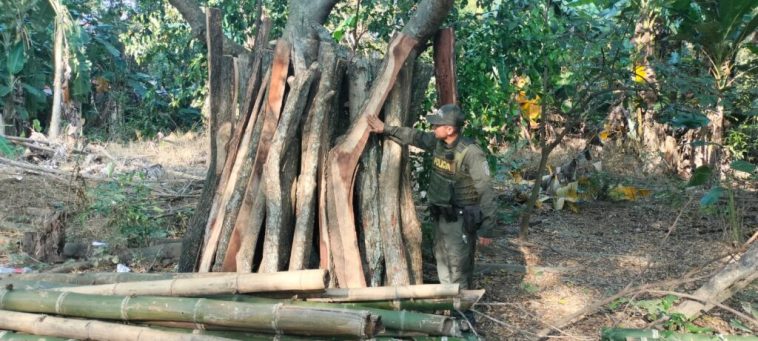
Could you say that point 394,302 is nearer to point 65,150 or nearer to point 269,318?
point 269,318

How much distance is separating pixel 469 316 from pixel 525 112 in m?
6.56

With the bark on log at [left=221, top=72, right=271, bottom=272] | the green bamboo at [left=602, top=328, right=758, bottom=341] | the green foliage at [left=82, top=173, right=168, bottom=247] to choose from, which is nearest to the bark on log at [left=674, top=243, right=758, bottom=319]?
the green bamboo at [left=602, top=328, right=758, bottom=341]

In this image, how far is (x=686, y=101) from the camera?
28.8 feet

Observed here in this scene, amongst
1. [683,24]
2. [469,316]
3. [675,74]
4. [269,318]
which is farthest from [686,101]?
[269,318]

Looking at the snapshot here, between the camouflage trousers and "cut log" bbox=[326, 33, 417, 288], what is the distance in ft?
2.49

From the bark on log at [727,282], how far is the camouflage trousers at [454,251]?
1487 millimetres

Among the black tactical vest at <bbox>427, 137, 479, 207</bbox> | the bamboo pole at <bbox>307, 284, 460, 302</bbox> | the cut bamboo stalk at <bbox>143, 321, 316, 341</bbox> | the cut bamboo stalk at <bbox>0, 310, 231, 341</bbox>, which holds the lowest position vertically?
the cut bamboo stalk at <bbox>0, 310, 231, 341</bbox>

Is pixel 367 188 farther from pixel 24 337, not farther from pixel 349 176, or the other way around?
pixel 24 337

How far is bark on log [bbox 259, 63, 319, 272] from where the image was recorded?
4.96 meters

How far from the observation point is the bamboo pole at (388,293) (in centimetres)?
443

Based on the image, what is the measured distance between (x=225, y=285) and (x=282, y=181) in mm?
983

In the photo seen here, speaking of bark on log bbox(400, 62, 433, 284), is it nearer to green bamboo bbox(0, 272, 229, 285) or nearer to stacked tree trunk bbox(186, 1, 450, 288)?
stacked tree trunk bbox(186, 1, 450, 288)

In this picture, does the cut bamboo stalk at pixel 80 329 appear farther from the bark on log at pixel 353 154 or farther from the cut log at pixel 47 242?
the cut log at pixel 47 242

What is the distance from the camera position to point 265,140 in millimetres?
Answer: 5184
